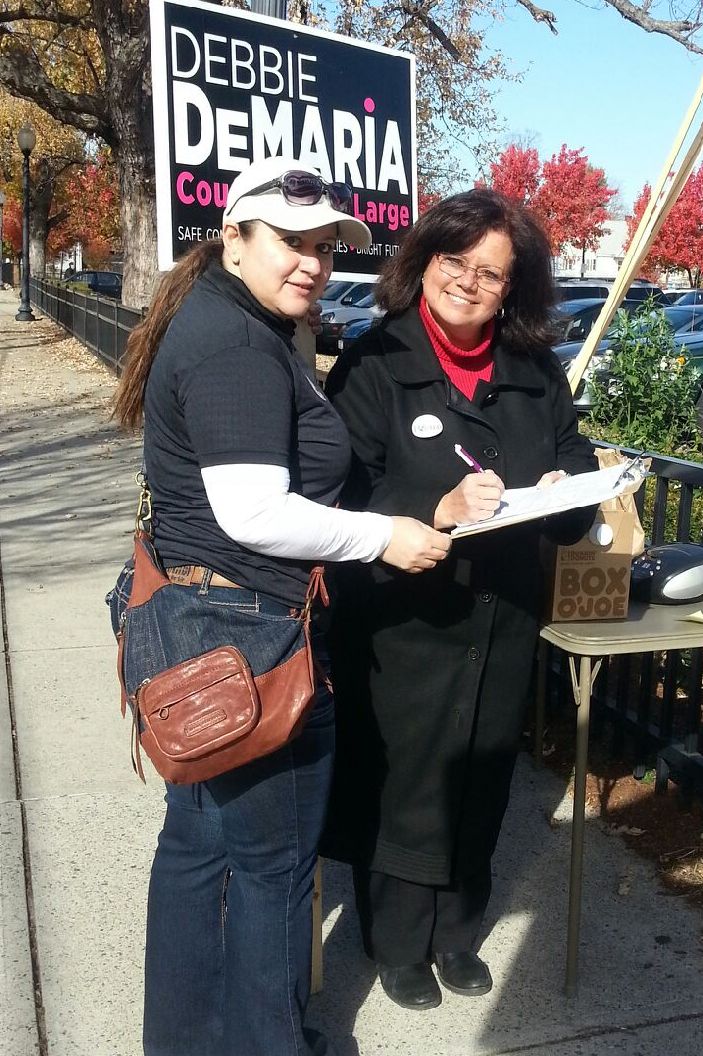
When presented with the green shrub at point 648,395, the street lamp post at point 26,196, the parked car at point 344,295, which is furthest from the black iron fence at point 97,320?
the green shrub at point 648,395

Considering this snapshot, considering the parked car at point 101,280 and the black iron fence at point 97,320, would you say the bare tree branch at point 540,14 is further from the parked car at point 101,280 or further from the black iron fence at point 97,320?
the parked car at point 101,280

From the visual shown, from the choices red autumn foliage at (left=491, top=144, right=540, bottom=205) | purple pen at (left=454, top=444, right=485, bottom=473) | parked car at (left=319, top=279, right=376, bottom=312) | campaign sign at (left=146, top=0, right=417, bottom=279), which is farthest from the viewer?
red autumn foliage at (left=491, top=144, right=540, bottom=205)

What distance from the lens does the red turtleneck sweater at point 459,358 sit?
2.64 metres

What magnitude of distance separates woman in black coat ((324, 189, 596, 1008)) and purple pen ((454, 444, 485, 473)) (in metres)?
0.01

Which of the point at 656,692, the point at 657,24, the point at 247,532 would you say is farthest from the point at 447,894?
the point at 657,24

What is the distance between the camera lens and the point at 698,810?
3.68 m

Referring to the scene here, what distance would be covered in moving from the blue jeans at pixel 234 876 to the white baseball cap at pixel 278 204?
68 centimetres

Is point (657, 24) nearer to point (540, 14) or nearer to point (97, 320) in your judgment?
point (540, 14)

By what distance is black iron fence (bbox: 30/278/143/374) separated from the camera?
48.8 ft

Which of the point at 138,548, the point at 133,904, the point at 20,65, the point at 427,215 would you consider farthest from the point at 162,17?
the point at 20,65

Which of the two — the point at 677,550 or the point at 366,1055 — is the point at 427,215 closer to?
the point at 677,550

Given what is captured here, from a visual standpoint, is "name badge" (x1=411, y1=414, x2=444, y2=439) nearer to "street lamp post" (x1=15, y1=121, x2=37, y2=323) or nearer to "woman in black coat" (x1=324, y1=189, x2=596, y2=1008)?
"woman in black coat" (x1=324, y1=189, x2=596, y2=1008)

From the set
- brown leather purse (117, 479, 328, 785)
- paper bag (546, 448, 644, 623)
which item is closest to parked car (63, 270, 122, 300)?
paper bag (546, 448, 644, 623)

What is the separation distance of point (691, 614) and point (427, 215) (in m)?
1.21
